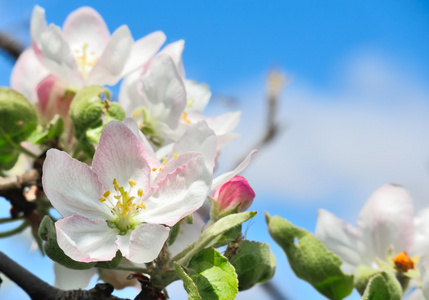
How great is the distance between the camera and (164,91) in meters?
1.04

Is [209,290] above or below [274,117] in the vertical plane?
below

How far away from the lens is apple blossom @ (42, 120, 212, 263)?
723 millimetres

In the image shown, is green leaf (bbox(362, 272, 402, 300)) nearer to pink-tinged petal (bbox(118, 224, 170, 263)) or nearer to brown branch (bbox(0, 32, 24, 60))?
pink-tinged petal (bbox(118, 224, 170, 263))

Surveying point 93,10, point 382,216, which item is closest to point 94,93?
point 93,10

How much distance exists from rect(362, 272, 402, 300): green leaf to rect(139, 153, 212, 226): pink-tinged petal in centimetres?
28

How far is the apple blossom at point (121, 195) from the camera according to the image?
723 mm

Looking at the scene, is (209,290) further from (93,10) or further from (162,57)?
(93,10)

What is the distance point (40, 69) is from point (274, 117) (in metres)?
1.45

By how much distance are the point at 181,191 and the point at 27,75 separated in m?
0.61

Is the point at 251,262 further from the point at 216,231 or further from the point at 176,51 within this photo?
the point at 176,51

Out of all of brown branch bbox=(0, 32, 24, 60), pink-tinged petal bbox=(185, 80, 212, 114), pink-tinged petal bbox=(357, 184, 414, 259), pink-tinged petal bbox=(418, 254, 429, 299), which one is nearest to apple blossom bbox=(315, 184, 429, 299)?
pink-tinged petal bbox=(357, 184, 414, 259)

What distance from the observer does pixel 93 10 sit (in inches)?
53.4

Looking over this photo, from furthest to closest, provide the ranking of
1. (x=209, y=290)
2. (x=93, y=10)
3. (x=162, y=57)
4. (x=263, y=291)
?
(x=263, y=291) → (x=93, y=10) → (x=162, y=57) → (x=209, y=290)

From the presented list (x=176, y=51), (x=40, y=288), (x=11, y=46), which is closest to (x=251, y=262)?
(x=40, y=288)
